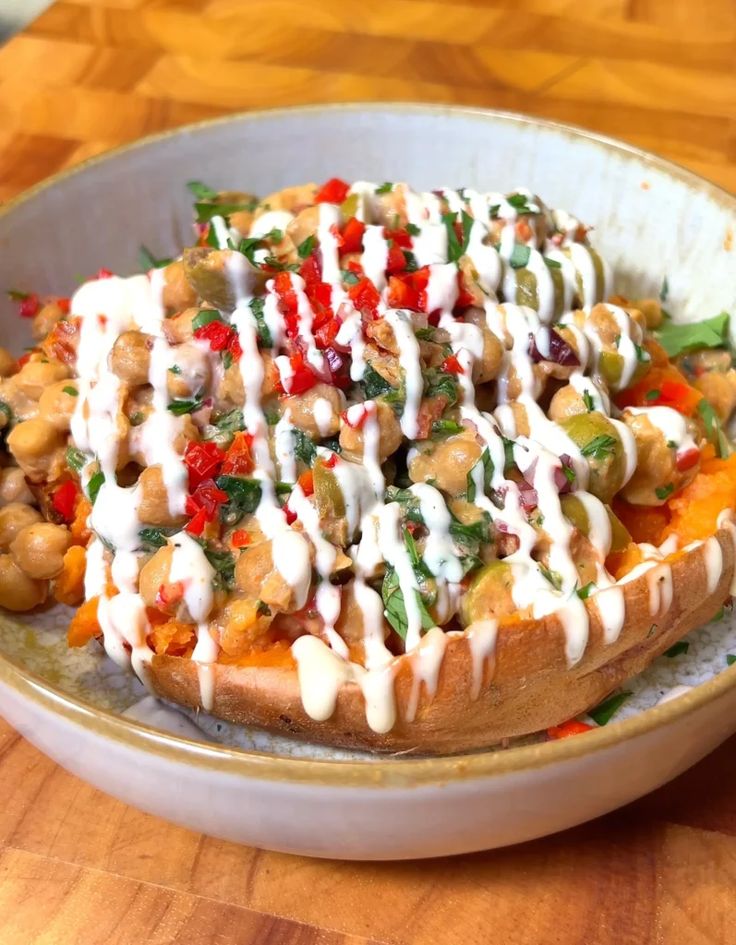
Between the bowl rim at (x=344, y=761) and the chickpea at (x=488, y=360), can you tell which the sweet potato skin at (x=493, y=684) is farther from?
the chickpea at (x=488, y=360)

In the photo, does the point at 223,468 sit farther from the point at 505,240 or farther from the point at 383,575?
→ the point at 505,240

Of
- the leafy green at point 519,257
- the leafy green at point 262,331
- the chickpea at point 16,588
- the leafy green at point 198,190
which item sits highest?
the leafy green at point 519,257

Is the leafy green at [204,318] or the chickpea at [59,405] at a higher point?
the leafy green at [204,318]

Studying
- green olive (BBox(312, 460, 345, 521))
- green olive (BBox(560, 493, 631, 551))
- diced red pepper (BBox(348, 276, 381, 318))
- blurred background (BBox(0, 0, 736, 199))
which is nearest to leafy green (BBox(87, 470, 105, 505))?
green olive (BBox(312, 460, 345, 521))

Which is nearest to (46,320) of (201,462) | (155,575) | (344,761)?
(201,462)

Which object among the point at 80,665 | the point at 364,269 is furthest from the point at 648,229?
the point at 80,665

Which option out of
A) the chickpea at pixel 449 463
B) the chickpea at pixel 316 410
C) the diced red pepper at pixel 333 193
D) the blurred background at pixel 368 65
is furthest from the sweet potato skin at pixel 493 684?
the blurred background at pixel 368 65

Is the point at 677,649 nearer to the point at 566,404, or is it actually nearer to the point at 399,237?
the point at 566,404

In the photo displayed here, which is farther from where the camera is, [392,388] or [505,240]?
[505,240]
